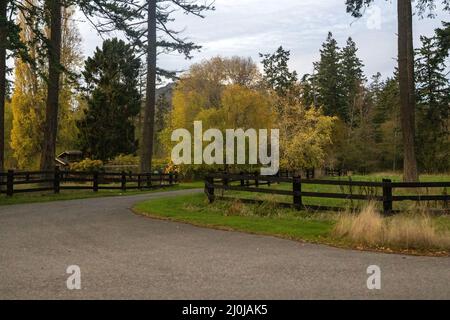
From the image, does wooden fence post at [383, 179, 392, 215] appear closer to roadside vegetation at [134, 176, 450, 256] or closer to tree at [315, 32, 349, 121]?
roadside vegetation at [134, 176, 450, 256]

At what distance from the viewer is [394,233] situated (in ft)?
29.2

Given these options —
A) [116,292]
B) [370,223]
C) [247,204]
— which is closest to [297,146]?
[247,204]

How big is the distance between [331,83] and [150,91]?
184ft

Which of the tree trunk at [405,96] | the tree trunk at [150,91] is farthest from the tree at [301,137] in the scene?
the tree trunk at [405,96]

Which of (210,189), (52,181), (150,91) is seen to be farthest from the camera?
(150,91)

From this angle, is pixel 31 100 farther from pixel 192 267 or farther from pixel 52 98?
pixel 192 267

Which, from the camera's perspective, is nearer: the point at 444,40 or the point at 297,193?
the point at 297,193

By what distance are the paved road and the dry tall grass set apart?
810 mm

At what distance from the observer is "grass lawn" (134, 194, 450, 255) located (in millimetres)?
9617

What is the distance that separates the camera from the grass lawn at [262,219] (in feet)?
31.6

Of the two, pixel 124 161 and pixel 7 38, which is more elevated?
pixel 7 38

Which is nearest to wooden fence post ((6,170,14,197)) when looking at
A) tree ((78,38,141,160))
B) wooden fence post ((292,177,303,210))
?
wooden fence post ((292,177,303,210))

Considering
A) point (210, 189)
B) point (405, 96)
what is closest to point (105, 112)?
point (210, 189)

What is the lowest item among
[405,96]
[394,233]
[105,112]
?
[394,233]
